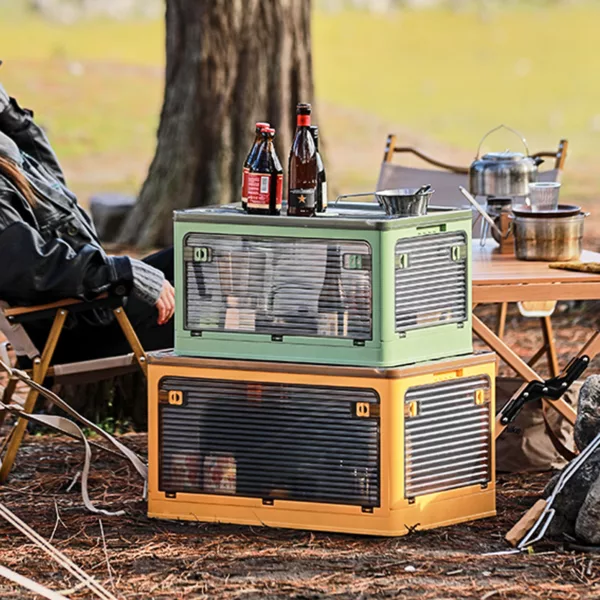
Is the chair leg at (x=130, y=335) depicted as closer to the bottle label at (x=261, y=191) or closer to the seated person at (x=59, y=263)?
the seated person at (x=59, y=263)

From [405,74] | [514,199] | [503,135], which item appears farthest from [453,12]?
[514,199]

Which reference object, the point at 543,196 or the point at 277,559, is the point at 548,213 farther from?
the point at 277,559

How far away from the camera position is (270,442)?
13.1 ft

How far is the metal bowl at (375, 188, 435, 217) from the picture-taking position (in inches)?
154

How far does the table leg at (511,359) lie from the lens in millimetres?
4344

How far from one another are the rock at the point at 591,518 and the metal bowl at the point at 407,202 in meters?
0.91

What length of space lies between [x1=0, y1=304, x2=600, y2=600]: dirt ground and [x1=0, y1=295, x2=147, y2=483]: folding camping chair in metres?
0.26

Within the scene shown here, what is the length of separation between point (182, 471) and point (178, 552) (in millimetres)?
315

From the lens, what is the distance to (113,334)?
16.6ft

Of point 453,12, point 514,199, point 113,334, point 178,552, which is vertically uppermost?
point 453,12

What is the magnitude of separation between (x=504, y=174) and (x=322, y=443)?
163 cm

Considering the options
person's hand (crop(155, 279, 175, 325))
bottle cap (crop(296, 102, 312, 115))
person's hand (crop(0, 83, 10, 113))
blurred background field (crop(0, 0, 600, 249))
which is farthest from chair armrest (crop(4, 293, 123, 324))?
blurred background field (crop(0, 0, 600, 249))

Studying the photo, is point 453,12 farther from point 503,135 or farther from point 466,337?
point 466,337

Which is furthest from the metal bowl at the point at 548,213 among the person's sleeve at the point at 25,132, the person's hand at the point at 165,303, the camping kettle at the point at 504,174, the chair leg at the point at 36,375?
the person's sleeve at the point at 25,132
